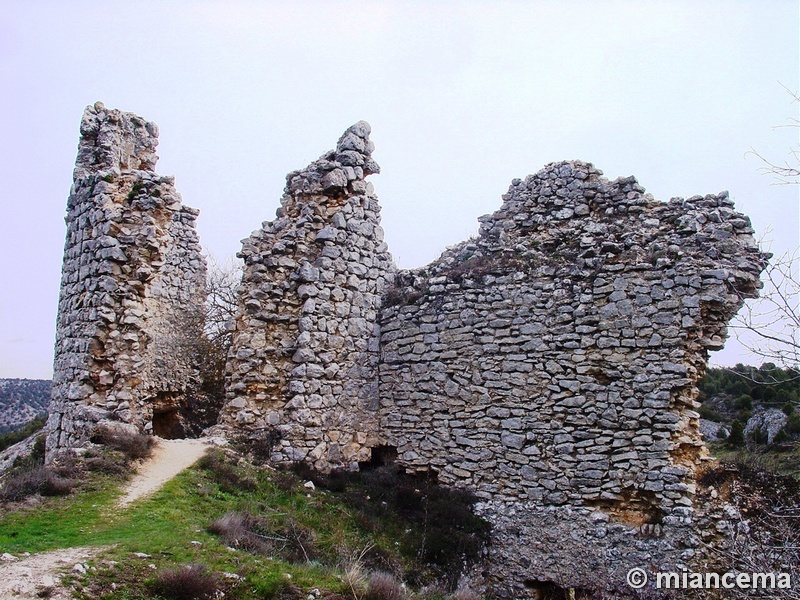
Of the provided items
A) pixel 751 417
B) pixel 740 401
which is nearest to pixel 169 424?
pixel 751 417

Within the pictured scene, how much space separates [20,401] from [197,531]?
34.5m

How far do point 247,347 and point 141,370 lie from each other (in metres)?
1.99

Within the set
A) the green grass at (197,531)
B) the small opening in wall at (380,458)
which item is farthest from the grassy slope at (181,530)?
the small opening in wall at (380,458)

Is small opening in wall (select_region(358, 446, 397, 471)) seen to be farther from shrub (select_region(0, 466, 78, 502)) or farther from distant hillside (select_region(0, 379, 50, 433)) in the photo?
distant hillside (select_region(0, 379, 50, 433))

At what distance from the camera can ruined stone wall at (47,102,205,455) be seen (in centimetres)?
1127

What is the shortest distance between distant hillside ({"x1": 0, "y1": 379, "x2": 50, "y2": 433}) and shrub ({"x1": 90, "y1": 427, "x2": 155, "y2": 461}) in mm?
26408

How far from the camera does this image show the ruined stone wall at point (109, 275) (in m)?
11.3

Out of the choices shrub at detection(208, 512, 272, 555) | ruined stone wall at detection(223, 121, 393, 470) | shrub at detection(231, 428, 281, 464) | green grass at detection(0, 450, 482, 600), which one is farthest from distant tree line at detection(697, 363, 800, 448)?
shrub at detection(208, 512, 272, 555)

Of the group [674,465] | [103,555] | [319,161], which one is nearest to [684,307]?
[674,465]

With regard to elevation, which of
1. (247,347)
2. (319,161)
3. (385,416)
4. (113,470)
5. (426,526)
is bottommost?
(426,526)

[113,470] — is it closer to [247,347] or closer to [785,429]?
[247,347]

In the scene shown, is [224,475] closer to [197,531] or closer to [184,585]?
[197,531]

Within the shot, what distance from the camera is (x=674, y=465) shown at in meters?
9.16
